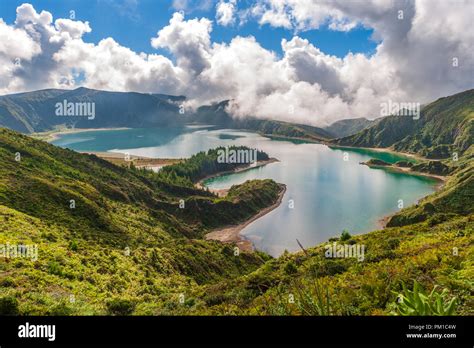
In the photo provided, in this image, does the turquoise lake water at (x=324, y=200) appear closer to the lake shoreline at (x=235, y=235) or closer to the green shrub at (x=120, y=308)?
the lake shoreline at (x=235, y=235)

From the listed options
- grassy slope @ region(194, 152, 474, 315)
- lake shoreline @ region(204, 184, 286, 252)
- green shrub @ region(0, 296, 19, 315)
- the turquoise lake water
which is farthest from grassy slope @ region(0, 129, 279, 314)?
the turquoise lake water

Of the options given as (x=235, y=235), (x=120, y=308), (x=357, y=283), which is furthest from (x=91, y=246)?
(x=235, y=235)

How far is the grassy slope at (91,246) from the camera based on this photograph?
17.7 meters

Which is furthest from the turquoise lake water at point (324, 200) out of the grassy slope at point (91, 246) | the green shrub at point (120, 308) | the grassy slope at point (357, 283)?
the green shrub at point (120, 308)

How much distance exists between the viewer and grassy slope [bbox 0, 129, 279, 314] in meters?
17.7

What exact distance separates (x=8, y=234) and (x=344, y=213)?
92.4 metres

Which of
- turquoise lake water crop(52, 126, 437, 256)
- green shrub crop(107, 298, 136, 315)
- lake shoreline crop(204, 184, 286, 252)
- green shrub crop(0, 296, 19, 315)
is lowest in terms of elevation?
lake shoreline crop(204, 184, 286, 252)

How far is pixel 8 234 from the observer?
25.8 meters

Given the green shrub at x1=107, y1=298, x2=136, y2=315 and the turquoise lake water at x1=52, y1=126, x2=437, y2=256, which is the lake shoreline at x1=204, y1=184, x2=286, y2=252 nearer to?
the turquoise lake water at x1=52, y1=126, x2=437, y2=256

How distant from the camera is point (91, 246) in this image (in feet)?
108

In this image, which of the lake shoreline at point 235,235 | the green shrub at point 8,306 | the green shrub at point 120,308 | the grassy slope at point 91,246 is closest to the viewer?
the green shrub at point 8,306

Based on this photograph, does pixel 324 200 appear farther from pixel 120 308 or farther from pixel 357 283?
pixel 120 308
